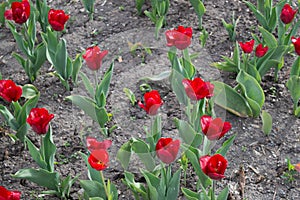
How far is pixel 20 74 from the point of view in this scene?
12.3ft

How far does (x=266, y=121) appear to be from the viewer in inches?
124

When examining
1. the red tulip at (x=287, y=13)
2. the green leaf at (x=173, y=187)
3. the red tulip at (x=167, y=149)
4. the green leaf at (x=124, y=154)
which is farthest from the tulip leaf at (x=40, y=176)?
the red tulip at (x=287, y=13)

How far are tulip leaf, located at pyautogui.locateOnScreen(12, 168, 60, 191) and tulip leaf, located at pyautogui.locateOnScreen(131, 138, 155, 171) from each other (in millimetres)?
389

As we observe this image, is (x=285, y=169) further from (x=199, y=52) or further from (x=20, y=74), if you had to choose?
(x=20, y=74)

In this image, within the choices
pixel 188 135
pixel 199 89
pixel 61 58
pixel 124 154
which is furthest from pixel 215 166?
pixel 61 58

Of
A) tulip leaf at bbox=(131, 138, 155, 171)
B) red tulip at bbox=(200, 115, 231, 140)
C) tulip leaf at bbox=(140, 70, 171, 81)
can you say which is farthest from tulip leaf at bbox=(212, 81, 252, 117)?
red tulip at bbox=(200, 115, 231, 140)

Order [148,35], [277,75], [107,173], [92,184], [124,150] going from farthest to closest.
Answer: [148,35] → [277,75] → [107,173] → [124,150] → [92,184]

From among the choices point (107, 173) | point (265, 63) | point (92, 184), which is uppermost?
point (265, 63)

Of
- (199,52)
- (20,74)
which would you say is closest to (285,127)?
(199,52)

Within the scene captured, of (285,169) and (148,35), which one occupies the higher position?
(148,35)

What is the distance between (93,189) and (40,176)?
0.29 meters

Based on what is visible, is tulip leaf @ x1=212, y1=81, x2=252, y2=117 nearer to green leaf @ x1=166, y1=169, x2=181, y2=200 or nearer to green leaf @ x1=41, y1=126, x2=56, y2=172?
green leaf @ x1=166, y1=169, x2=181, y2=200

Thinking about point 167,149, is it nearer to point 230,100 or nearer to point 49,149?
point 49,149

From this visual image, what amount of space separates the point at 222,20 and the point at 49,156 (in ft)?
4.87
